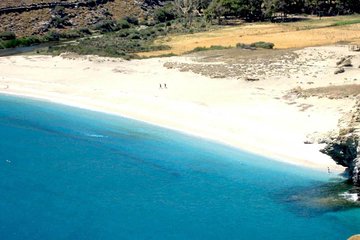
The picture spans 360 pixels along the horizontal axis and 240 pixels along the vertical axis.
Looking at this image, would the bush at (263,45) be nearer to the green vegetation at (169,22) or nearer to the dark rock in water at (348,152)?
the green vegetation at (169,22)

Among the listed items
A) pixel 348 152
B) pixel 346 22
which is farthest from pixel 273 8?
pixel 348 152

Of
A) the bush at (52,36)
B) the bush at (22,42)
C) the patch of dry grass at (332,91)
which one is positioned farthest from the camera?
the bush at (52,36)

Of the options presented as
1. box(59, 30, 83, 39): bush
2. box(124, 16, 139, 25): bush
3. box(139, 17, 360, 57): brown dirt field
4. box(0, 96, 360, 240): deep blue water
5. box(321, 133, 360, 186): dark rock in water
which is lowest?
box(0, 96, 360, 240): deep blue water

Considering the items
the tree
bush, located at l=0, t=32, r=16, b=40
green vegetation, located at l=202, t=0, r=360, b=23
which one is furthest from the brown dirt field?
bush, located at l=0, t=32, r=16, b=40

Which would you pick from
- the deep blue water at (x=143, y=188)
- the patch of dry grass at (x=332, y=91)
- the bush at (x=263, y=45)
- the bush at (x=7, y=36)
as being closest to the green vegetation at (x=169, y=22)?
the bush at (x=7, y=36)

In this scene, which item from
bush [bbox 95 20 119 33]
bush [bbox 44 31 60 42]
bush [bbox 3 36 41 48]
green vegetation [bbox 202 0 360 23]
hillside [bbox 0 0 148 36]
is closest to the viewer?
bush [bbox 3 36 41 48]

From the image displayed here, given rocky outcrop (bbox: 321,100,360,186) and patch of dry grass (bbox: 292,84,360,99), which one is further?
patch of dry grass (bbox: 292,84,360,99)

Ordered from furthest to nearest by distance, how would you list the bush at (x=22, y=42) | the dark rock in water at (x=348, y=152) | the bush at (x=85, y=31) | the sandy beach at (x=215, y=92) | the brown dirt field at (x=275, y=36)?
the bush at (x=85, y=31) < the bush at (x=22, y=42) < the brown dirt field at (x=275, y=36) < the sandy beach at (x=215, y=92) < the dark rock in water at (x=348, y=152)

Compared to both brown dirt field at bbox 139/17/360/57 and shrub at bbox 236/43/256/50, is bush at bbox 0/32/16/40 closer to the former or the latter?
brown dirt field at bbox 139/17/360/57
